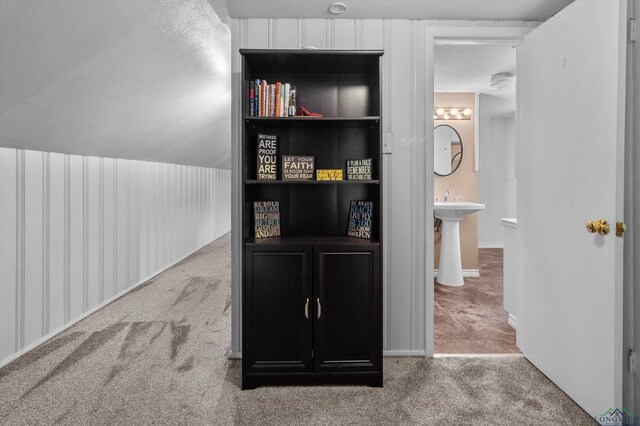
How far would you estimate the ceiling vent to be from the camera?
12.4 feet

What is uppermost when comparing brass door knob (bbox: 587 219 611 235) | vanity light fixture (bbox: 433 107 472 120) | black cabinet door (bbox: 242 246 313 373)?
vanity light fixture (bbox: 433 107 472 120)

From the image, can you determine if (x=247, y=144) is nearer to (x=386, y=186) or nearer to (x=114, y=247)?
(x=386, y=186)

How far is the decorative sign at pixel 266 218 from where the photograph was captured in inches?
84.2

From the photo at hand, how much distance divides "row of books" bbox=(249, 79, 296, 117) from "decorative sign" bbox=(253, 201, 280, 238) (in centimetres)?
54

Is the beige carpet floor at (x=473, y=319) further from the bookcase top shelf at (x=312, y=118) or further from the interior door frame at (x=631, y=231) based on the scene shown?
the bookcase top shelf at (x=312, y=118)

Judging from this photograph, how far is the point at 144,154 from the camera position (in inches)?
149

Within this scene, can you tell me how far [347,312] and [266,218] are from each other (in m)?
0.74

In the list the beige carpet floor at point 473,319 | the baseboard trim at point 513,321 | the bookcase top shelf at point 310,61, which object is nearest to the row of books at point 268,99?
the bookcase top shelf at point 310,61

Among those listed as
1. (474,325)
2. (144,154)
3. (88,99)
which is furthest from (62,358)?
(474,325)

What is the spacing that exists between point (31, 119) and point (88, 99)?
1.10 feet

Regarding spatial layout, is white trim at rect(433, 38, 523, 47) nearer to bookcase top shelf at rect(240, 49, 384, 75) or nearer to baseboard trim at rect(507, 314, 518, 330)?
bookcase top shelf at rect(240, 49, 384, 75)

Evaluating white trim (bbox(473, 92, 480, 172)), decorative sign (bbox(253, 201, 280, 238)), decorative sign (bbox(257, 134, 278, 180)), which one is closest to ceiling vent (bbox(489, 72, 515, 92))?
white trim (bbox(473, 92, 480, 172))

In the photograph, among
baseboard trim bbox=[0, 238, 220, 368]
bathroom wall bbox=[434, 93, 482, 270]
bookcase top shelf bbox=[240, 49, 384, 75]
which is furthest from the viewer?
bathroom wall bbox=[434, 93, 482, 270]

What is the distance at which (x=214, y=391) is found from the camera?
Result: 198 cm
